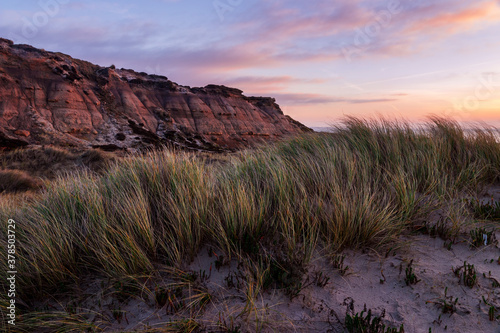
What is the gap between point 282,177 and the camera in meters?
4.24

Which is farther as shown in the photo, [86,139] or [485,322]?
[86,139]

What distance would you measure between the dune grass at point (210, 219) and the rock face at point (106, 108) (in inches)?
817

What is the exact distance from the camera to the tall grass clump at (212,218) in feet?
9.45

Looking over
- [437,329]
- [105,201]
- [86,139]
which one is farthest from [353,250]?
[86,139]

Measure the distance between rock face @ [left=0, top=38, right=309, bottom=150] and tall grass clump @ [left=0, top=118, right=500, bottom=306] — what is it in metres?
20.7

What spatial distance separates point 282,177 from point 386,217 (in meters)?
1.47

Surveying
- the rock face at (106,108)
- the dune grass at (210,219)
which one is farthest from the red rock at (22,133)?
the dune grass at (210,219)

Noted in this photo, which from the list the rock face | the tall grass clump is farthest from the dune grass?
the rock face

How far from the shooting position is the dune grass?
9.41 feet

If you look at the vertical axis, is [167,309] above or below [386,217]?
below

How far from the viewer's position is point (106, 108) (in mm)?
38938

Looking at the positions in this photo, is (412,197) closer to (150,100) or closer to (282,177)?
(282,177)
